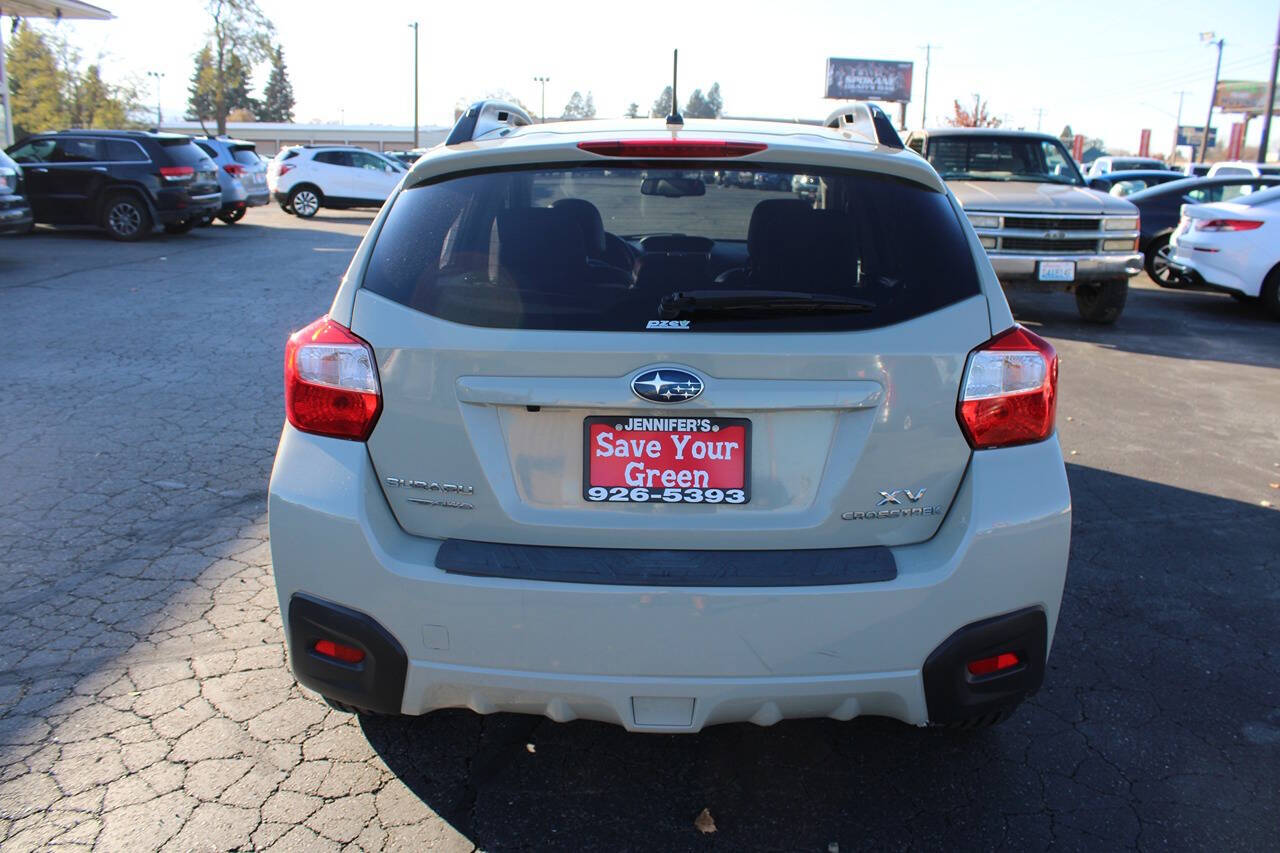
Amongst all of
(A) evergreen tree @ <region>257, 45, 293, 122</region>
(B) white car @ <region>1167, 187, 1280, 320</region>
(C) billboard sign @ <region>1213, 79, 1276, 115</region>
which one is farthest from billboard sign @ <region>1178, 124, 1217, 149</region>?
(B) white car @ <region>1167, 187, 1280, 320</region>

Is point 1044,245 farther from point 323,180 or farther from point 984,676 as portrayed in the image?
point 323,180

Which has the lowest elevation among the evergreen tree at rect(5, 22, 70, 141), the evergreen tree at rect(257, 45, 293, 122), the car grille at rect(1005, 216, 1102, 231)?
the car grille at rect(1005, 216, 1102, 231)

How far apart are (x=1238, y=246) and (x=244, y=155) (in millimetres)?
18999

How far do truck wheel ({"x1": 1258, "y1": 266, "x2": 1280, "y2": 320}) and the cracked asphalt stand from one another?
277 inches

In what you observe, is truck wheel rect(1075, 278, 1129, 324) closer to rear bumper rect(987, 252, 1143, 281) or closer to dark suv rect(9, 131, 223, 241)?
rear bumper rect(987, 252, 1143, 281)

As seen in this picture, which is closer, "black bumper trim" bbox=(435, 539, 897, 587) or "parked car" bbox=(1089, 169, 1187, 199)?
"black bumper trim" bbox=(435, 539, 897, 587)

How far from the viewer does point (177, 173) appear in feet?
59.1

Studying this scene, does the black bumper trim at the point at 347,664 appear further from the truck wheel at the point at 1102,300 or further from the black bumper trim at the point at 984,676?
the truck wheel at the point at 1102,300

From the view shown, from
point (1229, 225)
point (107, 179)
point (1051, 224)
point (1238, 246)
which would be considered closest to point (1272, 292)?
point (1238, 246)

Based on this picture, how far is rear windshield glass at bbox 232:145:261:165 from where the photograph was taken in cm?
2222

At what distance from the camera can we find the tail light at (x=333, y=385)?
2.54 metres

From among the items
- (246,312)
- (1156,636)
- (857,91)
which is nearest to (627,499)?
(1156,636)

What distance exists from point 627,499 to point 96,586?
2.74 meters

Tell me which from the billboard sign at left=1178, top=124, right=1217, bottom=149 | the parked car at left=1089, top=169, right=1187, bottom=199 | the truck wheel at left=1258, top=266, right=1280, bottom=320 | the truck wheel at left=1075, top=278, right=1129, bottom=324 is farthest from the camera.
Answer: the billboard sign at left=1178, top=124, right=1217, bottom=149
